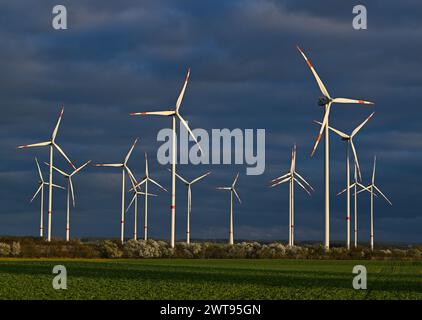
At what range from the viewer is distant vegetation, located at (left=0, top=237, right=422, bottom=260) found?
106062 millimetres

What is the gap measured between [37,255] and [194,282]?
58.9 meters

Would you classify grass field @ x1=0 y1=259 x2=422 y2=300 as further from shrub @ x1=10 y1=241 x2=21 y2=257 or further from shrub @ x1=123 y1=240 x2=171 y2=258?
shrub @ x1=123 y1=240 x2=171 y2=258

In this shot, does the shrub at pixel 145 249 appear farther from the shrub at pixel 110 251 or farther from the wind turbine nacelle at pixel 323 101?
the wind turbine nacelle at pixel 323 101

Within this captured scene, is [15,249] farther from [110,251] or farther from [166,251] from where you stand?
[166,251]

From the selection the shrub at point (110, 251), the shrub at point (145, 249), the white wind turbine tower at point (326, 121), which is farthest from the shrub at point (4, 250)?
the white wind turbine tower at point (326, 121)

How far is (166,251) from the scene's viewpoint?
111 meters

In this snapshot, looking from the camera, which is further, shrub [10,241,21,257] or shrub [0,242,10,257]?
shrub [10,241,21,257]

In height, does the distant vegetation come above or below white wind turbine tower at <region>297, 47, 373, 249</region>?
below

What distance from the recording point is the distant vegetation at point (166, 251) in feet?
348

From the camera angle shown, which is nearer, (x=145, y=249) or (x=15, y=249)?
(x=15, y=249)

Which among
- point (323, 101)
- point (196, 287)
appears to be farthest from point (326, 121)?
point (196, 287)

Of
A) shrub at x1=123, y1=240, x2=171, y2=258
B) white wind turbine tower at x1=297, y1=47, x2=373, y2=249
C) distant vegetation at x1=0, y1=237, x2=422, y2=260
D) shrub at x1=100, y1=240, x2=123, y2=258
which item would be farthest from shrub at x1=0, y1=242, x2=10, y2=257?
white wind turbine tower at x1=297, y1=47, x2=373, y2=249
